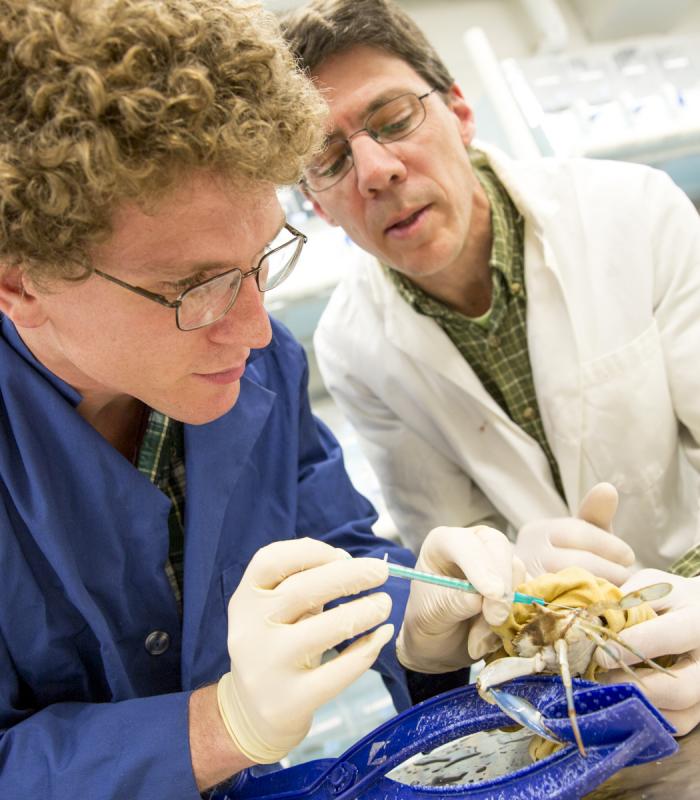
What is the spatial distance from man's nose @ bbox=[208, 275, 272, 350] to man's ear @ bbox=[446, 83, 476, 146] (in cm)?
92

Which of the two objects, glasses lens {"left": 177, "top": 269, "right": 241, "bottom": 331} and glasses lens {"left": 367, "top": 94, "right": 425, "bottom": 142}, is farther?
glasses lens {"left": 367, "top": 94, "right": 425, "bottom": 142}

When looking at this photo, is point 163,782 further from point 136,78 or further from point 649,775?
point 136,78

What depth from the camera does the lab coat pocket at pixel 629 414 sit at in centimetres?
157

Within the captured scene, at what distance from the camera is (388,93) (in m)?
1.49

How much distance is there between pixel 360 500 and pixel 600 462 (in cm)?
53

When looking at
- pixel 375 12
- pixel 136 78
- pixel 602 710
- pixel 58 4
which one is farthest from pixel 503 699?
pixel 375 12

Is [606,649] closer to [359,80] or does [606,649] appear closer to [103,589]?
[103,589]

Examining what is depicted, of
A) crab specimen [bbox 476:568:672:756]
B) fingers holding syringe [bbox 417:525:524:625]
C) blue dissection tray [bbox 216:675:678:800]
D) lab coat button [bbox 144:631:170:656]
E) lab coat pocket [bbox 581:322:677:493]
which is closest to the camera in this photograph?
blue dissection tray [bbox 216:675:678:800]

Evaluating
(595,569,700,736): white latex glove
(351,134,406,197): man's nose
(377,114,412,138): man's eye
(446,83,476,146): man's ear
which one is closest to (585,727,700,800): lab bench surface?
(595,569,700,736): white latex glove

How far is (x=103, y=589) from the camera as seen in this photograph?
42.2 inches

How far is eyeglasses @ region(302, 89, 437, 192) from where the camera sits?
150 cm

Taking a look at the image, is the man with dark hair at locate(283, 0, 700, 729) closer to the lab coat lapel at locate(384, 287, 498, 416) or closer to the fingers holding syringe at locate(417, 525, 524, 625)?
the lab coat lapel at locate(384, 287, 498, 416)

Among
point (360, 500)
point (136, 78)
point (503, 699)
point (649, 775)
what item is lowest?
point (649, 775)

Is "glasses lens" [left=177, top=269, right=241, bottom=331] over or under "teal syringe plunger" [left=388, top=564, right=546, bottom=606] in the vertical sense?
over
